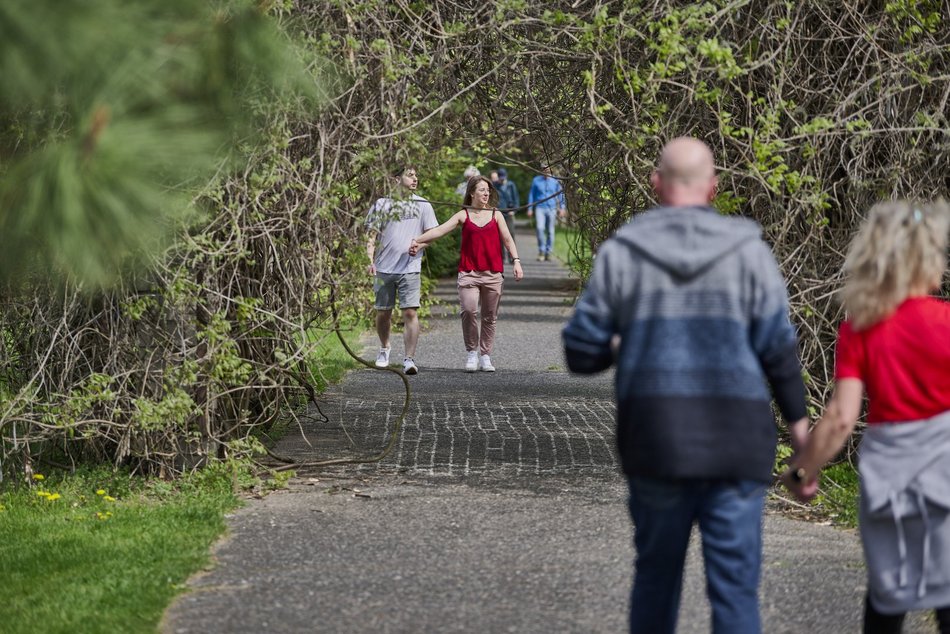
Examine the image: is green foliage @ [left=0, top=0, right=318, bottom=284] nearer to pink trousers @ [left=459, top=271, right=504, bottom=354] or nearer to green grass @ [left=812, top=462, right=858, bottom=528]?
green grass @ [left=812, top=462, right=858, bottom=528]

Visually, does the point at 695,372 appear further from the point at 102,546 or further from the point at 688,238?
the point at 102,546

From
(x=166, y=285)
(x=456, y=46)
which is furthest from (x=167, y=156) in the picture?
(x=456, y=46)

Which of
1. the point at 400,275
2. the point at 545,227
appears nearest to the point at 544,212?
the point at 545,227

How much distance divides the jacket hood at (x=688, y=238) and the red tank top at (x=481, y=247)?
940cm

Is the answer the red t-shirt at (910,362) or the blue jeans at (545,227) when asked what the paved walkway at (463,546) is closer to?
the red t-shirt at (910,362)

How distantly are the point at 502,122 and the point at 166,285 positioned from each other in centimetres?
268

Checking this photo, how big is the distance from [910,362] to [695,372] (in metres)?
0.68

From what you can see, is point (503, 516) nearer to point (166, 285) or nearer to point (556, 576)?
point (556, 576)

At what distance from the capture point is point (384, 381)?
12.7m

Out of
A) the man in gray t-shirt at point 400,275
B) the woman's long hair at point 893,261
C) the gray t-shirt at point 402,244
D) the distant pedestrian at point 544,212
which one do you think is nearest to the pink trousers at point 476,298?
the man in gray t-shirt at point 400,275

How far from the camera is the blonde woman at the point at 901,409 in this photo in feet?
13.2

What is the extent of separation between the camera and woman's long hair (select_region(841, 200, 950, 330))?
4.06m

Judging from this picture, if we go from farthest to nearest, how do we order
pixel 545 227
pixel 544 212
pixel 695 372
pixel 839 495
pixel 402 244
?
1. pixel 545 227
2. pixel 544 212
3. pixel 402 244
4. pixel 839 495
5. pixel 695 372

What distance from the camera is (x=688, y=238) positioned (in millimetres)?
3914
